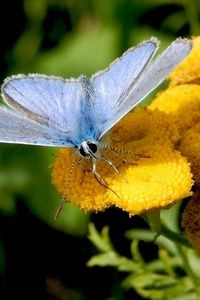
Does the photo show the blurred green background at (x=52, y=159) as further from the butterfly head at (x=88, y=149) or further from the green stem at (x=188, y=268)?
the butterfly head at (x=88, y=149)

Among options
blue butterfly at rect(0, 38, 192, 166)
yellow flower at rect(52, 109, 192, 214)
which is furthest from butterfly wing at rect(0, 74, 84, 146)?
yellow flower at rect(52, 109, 192, 214)

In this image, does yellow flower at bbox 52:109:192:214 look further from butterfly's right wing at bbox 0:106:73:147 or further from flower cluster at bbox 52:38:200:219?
butterfly's right wing at bbox 0:106:73:147

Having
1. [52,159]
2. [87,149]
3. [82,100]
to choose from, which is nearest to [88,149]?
[87,149]

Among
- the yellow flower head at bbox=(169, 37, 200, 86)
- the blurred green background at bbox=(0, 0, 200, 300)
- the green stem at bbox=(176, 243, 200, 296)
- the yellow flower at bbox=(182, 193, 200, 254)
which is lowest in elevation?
the yellow flower at bbox=(182, 193, 200, 254)

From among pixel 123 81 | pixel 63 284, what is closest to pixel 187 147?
pixel 123 81

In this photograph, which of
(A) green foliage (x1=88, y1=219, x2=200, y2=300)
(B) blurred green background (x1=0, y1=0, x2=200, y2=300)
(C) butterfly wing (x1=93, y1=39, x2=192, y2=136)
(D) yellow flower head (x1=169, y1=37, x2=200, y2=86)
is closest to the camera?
(C) butterfly wing (x1=93, y1=39, x2=192, y2=136)

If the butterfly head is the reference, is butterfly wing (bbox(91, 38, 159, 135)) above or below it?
above
